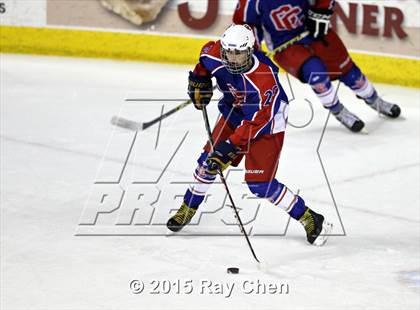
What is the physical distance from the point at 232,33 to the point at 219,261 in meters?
0.88

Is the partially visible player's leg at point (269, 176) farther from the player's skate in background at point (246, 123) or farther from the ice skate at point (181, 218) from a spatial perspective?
the ice skate at point (181, 218)

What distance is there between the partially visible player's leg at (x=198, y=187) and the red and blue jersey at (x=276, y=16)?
1.89 m

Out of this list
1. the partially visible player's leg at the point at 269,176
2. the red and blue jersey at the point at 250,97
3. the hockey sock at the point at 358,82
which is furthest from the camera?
the hockey sock at the point at 358,82

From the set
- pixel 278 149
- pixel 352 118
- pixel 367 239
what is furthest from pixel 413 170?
pixel 278 149

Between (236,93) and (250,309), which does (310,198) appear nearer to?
(236,93)

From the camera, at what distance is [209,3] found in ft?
24.5

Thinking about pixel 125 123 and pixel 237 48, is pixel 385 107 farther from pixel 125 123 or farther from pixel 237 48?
pixel 237 48

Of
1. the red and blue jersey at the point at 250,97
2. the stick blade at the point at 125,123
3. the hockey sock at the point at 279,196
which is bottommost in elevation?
the stick blade at the point at 125,123

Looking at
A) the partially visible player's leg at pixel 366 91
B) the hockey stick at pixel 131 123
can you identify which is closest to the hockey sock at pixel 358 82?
the partially visible player's leg at pixel 366 91

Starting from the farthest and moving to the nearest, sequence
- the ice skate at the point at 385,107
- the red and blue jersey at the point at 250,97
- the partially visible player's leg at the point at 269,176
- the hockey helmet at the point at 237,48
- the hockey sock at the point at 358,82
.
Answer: the ice skate at the point at 385,107
the hockey sock at the point at 358,82
the partially visible player's leg at the point at 269,176
the red and blue jersey at the point at 250,97
the hockey helmet at the point at 237,48

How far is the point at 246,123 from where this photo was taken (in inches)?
153

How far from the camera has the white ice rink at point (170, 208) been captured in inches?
143

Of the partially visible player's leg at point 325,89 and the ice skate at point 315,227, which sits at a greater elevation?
the ice skate at point 315,227

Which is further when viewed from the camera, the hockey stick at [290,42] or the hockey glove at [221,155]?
the hockey stick at [290,42]
